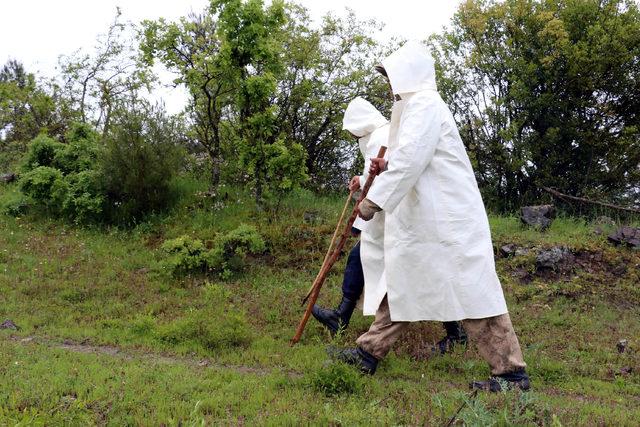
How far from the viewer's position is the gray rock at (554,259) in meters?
8.93

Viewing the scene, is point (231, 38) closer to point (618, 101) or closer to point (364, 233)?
point (364, 233)

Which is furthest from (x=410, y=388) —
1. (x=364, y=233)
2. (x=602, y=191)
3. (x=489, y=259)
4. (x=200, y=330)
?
(x=602, y=191)

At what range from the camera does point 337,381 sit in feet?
14.5

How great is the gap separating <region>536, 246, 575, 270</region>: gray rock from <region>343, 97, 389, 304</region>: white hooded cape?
3.77 meters

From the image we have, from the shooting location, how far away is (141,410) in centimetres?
394

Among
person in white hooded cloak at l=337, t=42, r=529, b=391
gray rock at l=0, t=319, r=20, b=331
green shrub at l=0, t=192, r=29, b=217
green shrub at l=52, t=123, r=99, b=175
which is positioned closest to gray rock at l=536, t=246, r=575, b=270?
person in white hooded cloak at l=337, t=42, r=529, b=391

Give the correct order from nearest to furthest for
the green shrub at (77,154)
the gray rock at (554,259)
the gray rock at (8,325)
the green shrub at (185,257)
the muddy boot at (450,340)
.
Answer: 1. the muddy boot at (450,340)
2. the gray rock at (8,325)
3. the green shrub at (185,257)
4. the gray rock at (554,259)
5. the green shrub at (77,154)

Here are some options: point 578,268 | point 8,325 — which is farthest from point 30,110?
point 578,268

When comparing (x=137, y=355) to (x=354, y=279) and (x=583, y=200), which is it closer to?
(x=354, y=279)

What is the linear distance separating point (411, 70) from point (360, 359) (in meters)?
2.31

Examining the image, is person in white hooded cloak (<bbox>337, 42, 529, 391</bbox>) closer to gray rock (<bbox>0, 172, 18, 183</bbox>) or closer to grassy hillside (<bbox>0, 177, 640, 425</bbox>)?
grassy hillside (<bbox>0, 177, 640, 425</bbox>)

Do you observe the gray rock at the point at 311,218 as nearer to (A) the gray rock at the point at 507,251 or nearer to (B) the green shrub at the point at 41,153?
(A) the gray rock at the point at 507,251

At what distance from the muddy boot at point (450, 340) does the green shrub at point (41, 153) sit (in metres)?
8.24

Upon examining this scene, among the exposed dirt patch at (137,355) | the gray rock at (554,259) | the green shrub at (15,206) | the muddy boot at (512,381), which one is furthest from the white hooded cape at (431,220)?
the green shrub at (15,206)
